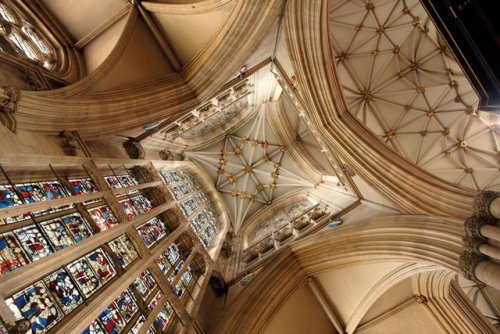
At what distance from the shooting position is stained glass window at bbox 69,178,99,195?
4.97 meters

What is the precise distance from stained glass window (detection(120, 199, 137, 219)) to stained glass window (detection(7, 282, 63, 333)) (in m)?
2.58

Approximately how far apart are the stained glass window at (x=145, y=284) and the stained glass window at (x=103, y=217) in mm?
930

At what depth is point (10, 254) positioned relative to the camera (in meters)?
3.27

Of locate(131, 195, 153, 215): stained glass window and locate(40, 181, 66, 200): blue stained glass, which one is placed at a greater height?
locate(40, 181, 66, 200): blue stained glass

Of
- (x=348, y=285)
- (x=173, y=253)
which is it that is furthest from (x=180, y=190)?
(x=348, y=285)

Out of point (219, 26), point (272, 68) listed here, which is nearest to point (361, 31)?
point (272, 68)

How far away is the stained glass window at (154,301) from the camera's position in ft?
15.9

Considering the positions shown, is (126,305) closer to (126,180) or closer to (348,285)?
(126,180)

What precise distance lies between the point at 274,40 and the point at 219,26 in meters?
1.29

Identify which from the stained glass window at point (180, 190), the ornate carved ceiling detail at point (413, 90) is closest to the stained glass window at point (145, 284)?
the stained glass window at point (180, 190)

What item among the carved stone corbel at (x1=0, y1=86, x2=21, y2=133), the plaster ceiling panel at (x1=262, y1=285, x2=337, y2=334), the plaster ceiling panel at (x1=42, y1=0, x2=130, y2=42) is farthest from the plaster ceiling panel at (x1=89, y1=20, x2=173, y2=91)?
the plaster ceiling panel at (x1=262, y1=285, x2=337, y2=334)

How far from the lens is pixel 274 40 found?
7.36 meters

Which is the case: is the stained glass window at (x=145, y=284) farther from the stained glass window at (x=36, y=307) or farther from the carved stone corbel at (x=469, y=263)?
the carved stone corbel at (x=469, y=263)

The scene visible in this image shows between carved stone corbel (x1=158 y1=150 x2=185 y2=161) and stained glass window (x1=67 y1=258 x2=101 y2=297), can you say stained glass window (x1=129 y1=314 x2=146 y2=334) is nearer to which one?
stained glass window (x1=67 y1=258 x2=101 y2=297)
